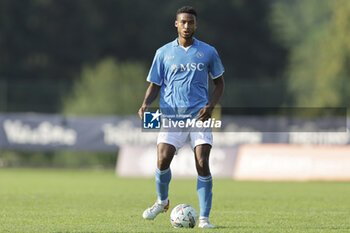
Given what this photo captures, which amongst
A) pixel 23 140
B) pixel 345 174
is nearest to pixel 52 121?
pixel 23 140

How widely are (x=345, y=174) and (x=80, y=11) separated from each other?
3856 cm

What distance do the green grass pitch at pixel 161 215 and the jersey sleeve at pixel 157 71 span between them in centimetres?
179

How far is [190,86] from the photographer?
10.0 meters

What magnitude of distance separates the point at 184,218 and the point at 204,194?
429 mm

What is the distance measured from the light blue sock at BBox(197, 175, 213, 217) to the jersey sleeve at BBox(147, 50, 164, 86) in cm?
135

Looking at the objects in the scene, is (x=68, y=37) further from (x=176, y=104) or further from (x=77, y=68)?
(x=176, y=104)

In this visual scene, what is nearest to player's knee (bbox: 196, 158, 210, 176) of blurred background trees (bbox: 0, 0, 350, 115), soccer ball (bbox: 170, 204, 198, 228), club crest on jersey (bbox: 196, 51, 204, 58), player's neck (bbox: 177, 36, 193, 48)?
soccer ball (bbox: 170, 204, 198, 228)

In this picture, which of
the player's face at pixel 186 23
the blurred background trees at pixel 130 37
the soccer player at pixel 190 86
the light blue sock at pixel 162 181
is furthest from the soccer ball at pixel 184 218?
the blurred background trees at pixel 130 37

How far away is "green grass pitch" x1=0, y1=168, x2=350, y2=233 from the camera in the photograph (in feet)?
32.5

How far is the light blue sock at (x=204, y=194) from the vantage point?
32.4 ft

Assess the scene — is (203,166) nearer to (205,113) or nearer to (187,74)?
(205,113)

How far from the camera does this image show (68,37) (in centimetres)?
5834

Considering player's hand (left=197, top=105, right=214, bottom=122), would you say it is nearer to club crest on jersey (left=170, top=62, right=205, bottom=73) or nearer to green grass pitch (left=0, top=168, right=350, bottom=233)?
club crest on jersey (left=170, top=62, right=205, bottom=73)

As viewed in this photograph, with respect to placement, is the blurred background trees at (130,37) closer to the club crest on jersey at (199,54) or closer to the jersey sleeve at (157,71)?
the jersey sleeve at (157,71)
